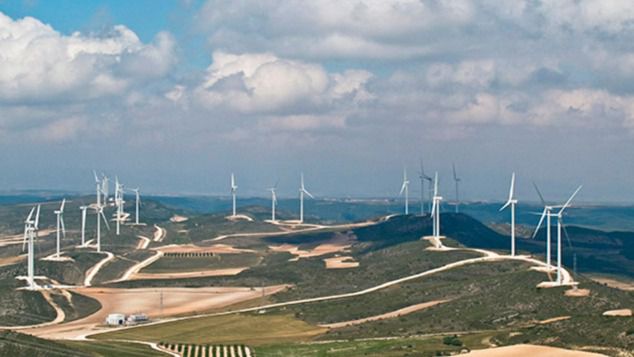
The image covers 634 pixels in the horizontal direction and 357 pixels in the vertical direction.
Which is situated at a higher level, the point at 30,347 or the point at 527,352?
the point at 30,347

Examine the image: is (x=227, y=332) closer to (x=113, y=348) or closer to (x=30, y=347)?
(x=113, y=348)

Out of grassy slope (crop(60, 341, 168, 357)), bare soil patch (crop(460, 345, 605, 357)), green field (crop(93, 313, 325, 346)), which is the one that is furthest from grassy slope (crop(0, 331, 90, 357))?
bare soil patch (crop(460, 345, 605, 357))

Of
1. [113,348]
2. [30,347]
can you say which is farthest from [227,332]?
[30,347]

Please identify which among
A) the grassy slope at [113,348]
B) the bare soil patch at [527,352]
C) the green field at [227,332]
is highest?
the bare soil patch at [527,352]

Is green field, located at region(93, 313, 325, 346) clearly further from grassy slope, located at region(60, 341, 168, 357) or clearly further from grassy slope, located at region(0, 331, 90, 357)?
grassy slope, located at region(0, 331, 90, 357)

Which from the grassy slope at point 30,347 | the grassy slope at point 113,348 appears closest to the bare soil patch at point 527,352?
the grassy slope at point 113,348

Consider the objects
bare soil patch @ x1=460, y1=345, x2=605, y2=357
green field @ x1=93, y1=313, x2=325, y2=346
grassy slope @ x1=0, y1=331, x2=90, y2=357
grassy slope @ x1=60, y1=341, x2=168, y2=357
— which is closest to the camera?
bare soil patch @ x1=460, y1=345, x2=605, y2=357

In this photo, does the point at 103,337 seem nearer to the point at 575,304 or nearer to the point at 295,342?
the point at 295,342

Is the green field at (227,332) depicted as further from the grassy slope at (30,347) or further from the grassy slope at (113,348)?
the grassy slope at (30,347)

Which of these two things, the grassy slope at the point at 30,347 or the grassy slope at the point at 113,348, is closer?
the grassy slope at the point at 30,347

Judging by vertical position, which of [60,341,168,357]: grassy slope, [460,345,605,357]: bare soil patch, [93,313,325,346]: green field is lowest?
[93,313,325,346]: green field

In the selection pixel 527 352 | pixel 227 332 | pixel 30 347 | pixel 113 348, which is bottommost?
pixel 227 332

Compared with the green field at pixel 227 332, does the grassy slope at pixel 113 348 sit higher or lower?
higher
